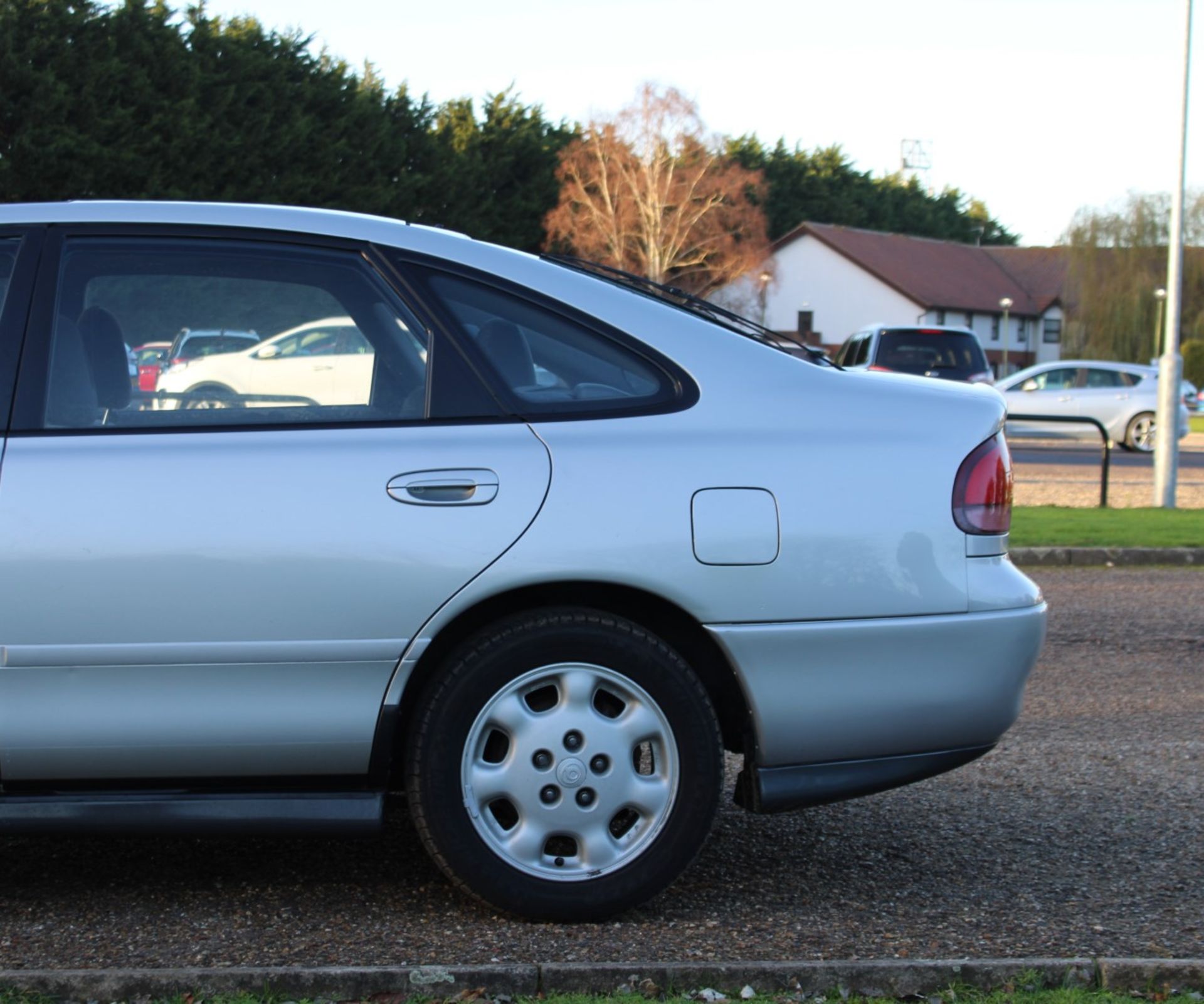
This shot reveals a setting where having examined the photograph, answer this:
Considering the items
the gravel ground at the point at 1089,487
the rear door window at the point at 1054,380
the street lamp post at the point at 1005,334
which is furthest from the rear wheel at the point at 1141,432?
the street lamp post at the point at 1005,334

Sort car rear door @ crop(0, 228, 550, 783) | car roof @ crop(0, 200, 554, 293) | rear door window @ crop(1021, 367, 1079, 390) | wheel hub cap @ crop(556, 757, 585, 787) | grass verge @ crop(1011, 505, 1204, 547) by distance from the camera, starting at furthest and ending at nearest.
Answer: rear door window @ crop(1021, 367, 1079, 390) < grass verge @ crop(1011, 505, 1204, 547) < car roof @ crop(0, 200, 554, 293) < wheel hub cap @ crop(556, 757, 585, 787) < car rear door @ crop(0, 228, 550, 783)

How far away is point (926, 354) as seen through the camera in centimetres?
2025

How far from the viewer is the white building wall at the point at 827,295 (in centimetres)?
7975

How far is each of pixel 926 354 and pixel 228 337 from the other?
1746 cm

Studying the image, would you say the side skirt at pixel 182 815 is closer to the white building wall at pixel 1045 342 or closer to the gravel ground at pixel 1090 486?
the gravel ground at pixel 1090 486

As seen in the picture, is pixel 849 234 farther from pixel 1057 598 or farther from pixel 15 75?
pixel 1057 598

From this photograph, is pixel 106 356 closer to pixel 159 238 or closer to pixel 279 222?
pixel 159 238

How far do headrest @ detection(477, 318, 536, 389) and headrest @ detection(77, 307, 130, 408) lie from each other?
0.87 metres

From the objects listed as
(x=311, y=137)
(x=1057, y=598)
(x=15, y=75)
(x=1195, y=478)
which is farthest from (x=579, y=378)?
(x=311, y=137)

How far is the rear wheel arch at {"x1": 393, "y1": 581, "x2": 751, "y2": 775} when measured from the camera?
358cm

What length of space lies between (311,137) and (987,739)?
51.1 metres

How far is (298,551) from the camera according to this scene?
3.45m

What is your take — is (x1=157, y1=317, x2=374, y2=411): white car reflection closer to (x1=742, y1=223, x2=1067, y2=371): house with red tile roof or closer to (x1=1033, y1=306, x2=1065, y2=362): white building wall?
(x1=742, y1=223, x2=1067, y2=371): house with red tile roof

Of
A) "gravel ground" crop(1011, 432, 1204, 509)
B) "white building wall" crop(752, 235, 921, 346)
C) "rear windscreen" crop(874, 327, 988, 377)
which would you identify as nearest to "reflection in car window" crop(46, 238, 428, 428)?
"gravel ground" crop(1011, 432, 1204, 509)
